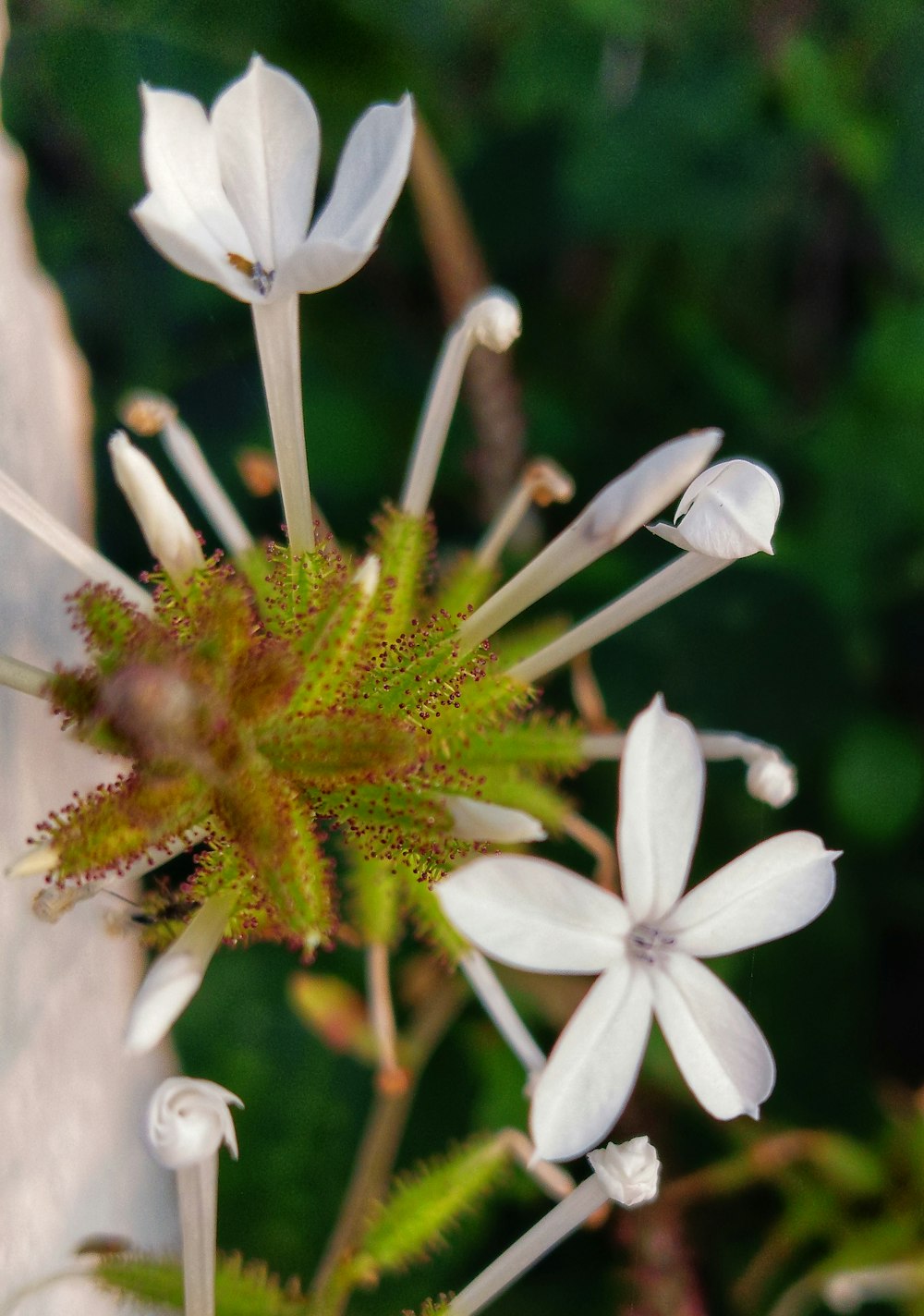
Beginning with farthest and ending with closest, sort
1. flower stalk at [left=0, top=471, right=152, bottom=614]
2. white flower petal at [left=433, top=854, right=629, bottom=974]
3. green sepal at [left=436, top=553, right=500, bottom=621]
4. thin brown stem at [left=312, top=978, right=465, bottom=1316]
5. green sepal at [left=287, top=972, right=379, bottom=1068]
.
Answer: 1. green sepal at [left=287, top=972, right=379, bottom=1068]
2. thin brown stem at [left=312, top=978, right=465, bottom=1316]
3. green sepal at [left=436, top=553, right=500, bottom=621]
4. flower stalk at [left=0, top=471, right=152, bottom=614]
5. white flower petal at [left=433, top=854, right=629, bottom=974]

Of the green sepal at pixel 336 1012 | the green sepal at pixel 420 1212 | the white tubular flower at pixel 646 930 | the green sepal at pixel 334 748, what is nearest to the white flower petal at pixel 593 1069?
the white tubular flower at pixel 646 930

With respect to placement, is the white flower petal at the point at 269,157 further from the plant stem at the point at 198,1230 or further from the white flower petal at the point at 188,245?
the plant stem at the point at 198,1230

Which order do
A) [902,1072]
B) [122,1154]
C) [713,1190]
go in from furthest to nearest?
[902,1072]
[713,1190]
[122,1154]

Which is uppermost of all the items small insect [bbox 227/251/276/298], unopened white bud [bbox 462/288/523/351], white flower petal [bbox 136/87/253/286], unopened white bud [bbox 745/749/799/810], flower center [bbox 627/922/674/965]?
unopened white bud [bbox 462/288/523/351]

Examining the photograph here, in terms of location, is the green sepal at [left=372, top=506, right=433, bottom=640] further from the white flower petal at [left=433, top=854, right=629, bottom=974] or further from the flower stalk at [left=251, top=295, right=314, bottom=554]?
the white flower petal at [left=433, top=854, right=629, bottom=974]

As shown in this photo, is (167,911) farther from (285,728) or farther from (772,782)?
(772,782)

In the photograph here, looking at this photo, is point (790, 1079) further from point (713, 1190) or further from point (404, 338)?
point (404, 338)

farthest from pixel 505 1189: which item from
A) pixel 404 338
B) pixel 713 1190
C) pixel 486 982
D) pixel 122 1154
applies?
pixel 404 338

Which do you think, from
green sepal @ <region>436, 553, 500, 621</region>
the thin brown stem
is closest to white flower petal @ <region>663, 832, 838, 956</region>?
green sepal @ <region>436, 553, 500, 621</region>
